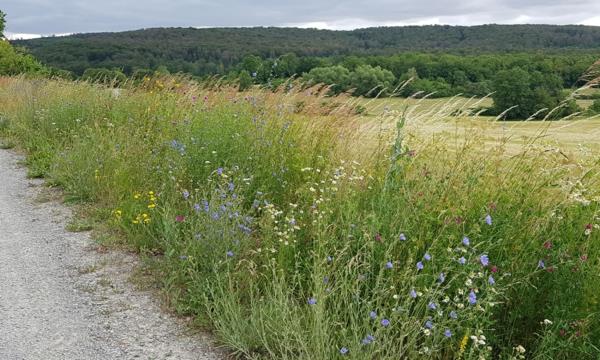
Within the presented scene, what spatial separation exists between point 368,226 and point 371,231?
212mm

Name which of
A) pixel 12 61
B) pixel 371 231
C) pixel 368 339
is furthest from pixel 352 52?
pixel 368 339

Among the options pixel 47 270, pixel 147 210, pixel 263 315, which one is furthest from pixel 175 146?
pixel 263 315

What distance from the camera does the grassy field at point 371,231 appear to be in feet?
10.4

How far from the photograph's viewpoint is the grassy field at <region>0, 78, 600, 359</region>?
3.16 meters

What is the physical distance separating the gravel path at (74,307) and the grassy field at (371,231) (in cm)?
24

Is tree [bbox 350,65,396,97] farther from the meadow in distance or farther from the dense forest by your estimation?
the meadow in distance

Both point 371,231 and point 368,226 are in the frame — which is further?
point 368,226

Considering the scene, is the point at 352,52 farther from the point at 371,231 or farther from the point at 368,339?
the point at 368,339

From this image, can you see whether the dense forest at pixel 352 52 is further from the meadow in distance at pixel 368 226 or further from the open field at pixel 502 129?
the meadow in distance at pixel 368 226

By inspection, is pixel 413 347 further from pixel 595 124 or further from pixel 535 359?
pixel 595 124

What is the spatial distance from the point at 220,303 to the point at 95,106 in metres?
7.41

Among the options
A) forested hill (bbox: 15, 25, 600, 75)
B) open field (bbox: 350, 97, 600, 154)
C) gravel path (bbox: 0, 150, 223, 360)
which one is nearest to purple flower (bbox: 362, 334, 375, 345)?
gravel path (bbox: 0, 150, 223, 360)

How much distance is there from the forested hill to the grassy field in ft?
143

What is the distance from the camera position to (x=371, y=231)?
3.54 m
